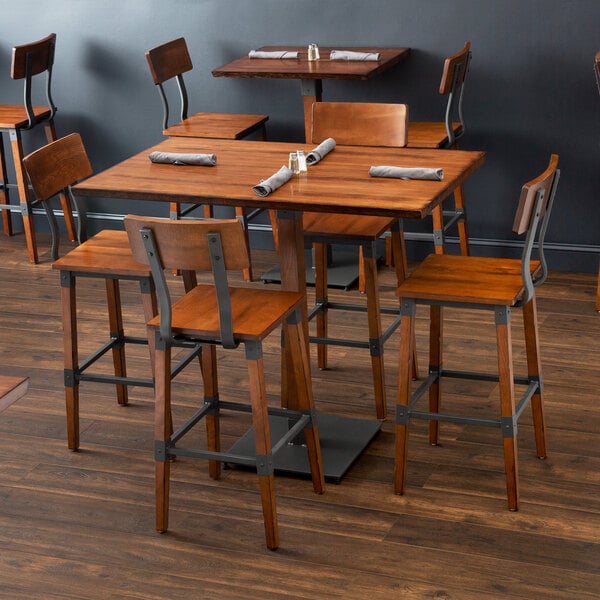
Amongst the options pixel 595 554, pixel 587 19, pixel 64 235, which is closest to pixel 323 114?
pixel 587 19

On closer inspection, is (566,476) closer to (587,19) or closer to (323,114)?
(323,114)

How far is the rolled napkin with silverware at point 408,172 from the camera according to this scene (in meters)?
3.52

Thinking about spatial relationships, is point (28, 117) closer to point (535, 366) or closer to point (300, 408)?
point (300, 408)

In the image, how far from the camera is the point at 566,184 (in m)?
5.49

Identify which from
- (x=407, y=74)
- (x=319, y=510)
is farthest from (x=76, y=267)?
(x=407, y=74)

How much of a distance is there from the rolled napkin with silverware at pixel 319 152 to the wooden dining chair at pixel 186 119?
5.00 feet

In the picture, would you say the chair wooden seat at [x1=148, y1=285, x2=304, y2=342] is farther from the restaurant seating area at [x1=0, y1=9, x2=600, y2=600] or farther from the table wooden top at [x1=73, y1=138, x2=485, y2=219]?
the table wooden top at [x1=73, y1=138, x2=485, y2=219]

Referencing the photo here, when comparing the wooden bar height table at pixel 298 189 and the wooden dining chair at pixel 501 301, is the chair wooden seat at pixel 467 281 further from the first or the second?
the wooden bar height table at pixel 298 189

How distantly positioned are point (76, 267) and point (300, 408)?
35.5 inches

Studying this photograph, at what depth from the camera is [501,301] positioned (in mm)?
3320

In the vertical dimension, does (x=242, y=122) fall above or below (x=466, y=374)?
above

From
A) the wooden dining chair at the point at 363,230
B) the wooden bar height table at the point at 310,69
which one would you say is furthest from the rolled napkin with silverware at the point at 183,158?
the wooden bar height table at the point at 310,69

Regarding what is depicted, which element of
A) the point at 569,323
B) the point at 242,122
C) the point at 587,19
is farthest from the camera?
the point at 242,122

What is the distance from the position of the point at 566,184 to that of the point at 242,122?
1.59 m
